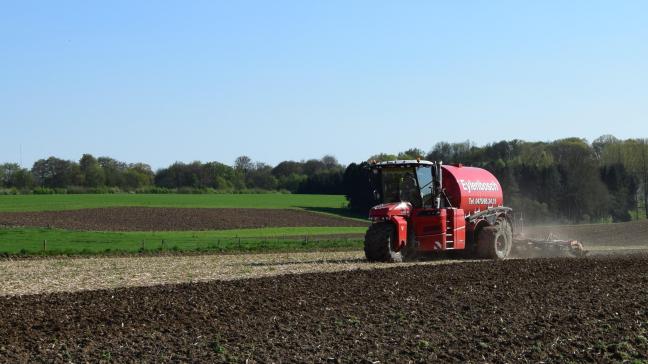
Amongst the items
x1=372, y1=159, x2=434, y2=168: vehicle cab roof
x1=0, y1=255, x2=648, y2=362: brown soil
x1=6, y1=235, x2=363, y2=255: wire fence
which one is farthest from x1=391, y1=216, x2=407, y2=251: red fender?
x1=6, y1=235, x2=363, y2=255: wire fence

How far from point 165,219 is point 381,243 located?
141ft

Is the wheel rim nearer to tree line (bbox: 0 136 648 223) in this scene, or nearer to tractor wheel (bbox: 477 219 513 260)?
tractor wheel (bbox: 477 219 513 260)

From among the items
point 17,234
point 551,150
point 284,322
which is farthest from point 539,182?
point 284,322

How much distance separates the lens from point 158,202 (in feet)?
283

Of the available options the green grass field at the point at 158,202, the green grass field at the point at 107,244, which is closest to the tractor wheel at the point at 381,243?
the green grass field at the point at 107,244

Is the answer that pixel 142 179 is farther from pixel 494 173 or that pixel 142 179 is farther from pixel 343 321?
pixel 343 321

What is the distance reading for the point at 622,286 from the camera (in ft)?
64.3

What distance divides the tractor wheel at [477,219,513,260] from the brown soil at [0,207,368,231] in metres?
33.9

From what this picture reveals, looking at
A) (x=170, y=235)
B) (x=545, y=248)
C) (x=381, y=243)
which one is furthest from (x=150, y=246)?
(x=545, y=248)

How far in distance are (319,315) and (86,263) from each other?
16448mm

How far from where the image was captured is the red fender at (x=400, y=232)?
86.1 feet

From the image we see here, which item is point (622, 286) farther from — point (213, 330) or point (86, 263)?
point (86, 263)

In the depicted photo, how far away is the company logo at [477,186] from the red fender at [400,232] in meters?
3.36

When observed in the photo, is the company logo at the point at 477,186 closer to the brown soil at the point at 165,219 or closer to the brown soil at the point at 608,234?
the brown soil at the point at 608,234
